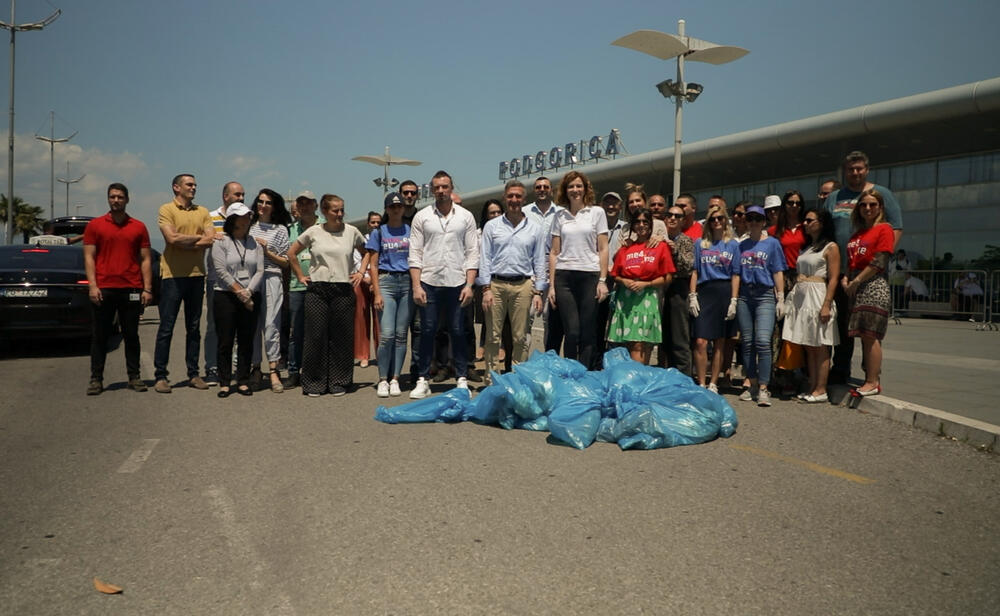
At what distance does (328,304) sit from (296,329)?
2.52 ft

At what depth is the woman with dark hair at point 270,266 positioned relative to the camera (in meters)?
7.61

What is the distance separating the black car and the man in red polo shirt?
3.36 m

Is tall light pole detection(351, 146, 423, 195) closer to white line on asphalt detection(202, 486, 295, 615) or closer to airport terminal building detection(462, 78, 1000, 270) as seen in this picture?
airport terminal building detection(462, 78, 1000, 270)

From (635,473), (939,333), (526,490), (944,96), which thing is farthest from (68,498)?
(944,96)

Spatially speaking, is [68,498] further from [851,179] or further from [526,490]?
[851,179]

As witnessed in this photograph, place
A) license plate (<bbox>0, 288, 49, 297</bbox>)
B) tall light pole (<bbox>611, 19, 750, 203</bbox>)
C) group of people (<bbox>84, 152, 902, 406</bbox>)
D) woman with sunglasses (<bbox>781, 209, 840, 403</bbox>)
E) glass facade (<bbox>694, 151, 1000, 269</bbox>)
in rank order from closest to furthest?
woman with sunglasses (<bbox>781, 209, 840, 403</bbox>), group of people (<bbox>84, 152, 902, 406</bbox>), license plate (<bbox>0, 288, 49, 297</bbox>), tall light pole (<bbox>611, 19, 750, 203</bbox>), glass facade (<bbox>694, 151, 1000, 269</bbox>)

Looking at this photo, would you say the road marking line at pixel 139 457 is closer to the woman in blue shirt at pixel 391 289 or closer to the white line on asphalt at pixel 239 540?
the white line on asphalt at pixel 239 540

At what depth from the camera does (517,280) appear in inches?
288

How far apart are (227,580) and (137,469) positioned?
197cm

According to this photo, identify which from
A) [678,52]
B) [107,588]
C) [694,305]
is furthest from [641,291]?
[678,52]

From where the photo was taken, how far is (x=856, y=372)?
8.67m

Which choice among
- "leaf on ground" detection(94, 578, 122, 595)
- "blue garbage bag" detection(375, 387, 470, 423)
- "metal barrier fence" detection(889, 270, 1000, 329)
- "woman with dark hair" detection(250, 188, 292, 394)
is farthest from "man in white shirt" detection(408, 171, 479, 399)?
"metal barrier fence" detection(889, 270, 1000, 329)

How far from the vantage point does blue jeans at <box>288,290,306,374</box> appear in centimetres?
794

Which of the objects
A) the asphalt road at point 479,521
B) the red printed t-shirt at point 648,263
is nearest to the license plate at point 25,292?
the asphalt road at point 479,521
